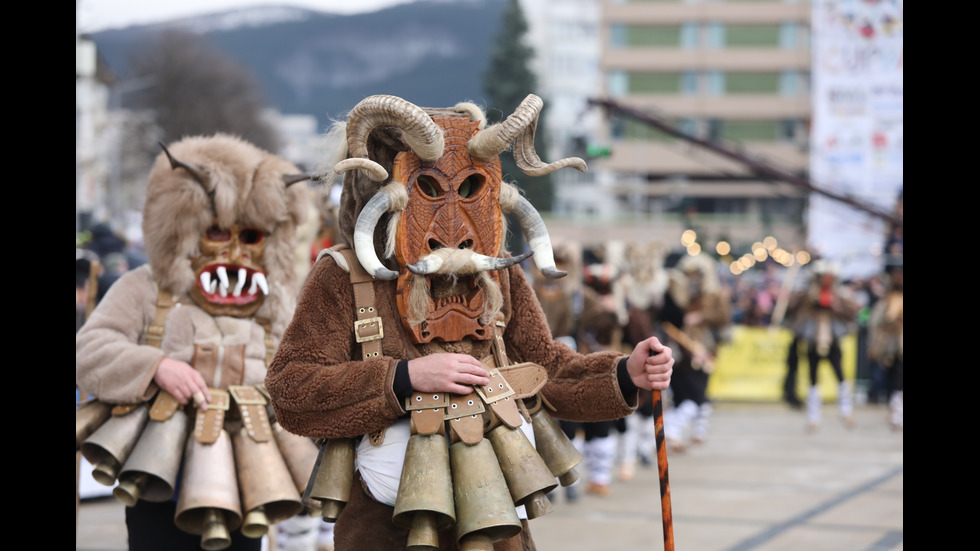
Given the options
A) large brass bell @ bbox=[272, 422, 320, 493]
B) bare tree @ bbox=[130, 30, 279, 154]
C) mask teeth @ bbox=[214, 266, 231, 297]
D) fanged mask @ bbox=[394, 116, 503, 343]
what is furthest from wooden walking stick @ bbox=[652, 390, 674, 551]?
bare tree @ bbox=[130, 30, 279, 154]

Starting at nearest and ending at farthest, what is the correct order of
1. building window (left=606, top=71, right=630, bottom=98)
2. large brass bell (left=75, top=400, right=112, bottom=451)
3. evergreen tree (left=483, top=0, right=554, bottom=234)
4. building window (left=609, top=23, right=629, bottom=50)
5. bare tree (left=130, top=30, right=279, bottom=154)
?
1. large brass bell (left=75, top=400, right=112, bottom=451)
2. bare tree (left=130, top=30, right=279, bottom=154)
3. evergreen tree (left=483, top=0, right=554, bottom=234)
4. building window (left=609, top=23, right=629, bottom=50)
5. building window (left=606, top=71, right=630, bottom=98)

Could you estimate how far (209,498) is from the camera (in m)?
4.46

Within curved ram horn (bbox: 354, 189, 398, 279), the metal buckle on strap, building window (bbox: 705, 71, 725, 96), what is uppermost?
building window (bbox: 705, 71, 725, 96)

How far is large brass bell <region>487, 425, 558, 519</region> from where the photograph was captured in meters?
3.48

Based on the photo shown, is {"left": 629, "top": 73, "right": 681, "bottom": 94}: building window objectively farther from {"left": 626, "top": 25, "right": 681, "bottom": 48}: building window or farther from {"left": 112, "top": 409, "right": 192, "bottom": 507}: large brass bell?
{"left": 112, "top": 409, "right": 192, "bottom": 507}: large brass bell

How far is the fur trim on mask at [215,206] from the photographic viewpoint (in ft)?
15.9

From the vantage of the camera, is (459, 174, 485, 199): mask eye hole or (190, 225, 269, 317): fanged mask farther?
(190, 225, 269, 317): fanged mask

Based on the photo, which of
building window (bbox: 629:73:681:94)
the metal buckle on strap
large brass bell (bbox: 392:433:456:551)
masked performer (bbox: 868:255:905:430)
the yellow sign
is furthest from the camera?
building window (bbox: 629:73:681:94)

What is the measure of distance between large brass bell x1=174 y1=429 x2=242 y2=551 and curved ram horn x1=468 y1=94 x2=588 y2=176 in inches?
70.0

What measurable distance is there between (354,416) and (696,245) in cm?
2609

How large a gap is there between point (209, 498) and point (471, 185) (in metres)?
1.69

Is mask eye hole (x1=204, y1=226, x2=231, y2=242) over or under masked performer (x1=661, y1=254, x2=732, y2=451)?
over

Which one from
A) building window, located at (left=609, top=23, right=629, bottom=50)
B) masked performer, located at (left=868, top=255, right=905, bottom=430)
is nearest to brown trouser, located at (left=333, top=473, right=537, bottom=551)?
masked performer, located at (left=868, top=255, right=905, bottom=430)
